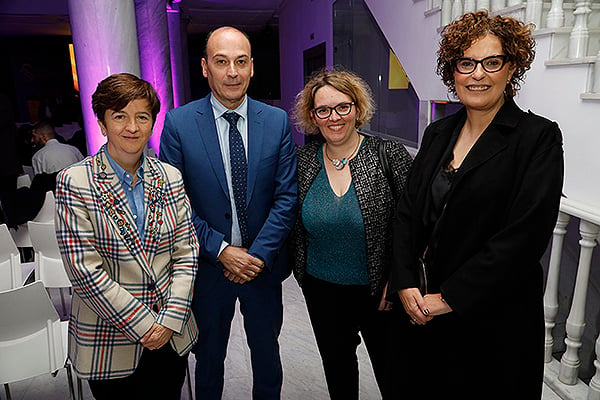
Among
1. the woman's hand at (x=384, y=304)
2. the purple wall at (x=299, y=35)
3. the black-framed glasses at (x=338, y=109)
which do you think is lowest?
the woman's hand at (x=384, y=304)

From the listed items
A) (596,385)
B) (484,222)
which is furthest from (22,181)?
(596,385)

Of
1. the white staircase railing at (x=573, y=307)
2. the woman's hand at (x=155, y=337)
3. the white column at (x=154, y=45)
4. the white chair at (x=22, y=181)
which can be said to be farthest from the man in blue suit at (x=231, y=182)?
the white column at (x=154, y=45)

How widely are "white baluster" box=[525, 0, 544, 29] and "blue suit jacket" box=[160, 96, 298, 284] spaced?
142cm

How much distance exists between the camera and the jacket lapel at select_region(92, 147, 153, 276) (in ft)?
4.82

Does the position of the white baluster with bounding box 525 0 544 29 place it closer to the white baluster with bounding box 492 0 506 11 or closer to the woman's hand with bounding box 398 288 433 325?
the white baluster with bounding box 492 0 506 11

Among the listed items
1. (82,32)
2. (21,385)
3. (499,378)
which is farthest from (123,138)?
(82,32)

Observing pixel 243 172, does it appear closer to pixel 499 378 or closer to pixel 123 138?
pixel 123 138

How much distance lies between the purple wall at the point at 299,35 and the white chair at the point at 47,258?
16.4ft

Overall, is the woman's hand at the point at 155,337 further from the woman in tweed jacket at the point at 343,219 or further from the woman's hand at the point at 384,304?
the woman's hand at the point at 384,304

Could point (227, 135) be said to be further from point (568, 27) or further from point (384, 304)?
point (568, 27)

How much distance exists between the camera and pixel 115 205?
1.48m

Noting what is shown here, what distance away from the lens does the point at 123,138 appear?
150 cm

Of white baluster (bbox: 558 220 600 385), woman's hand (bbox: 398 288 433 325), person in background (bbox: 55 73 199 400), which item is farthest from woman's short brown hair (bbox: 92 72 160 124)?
white baluster (bbox: 558 220 600 385)

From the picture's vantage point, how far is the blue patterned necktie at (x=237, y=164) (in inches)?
73.4
